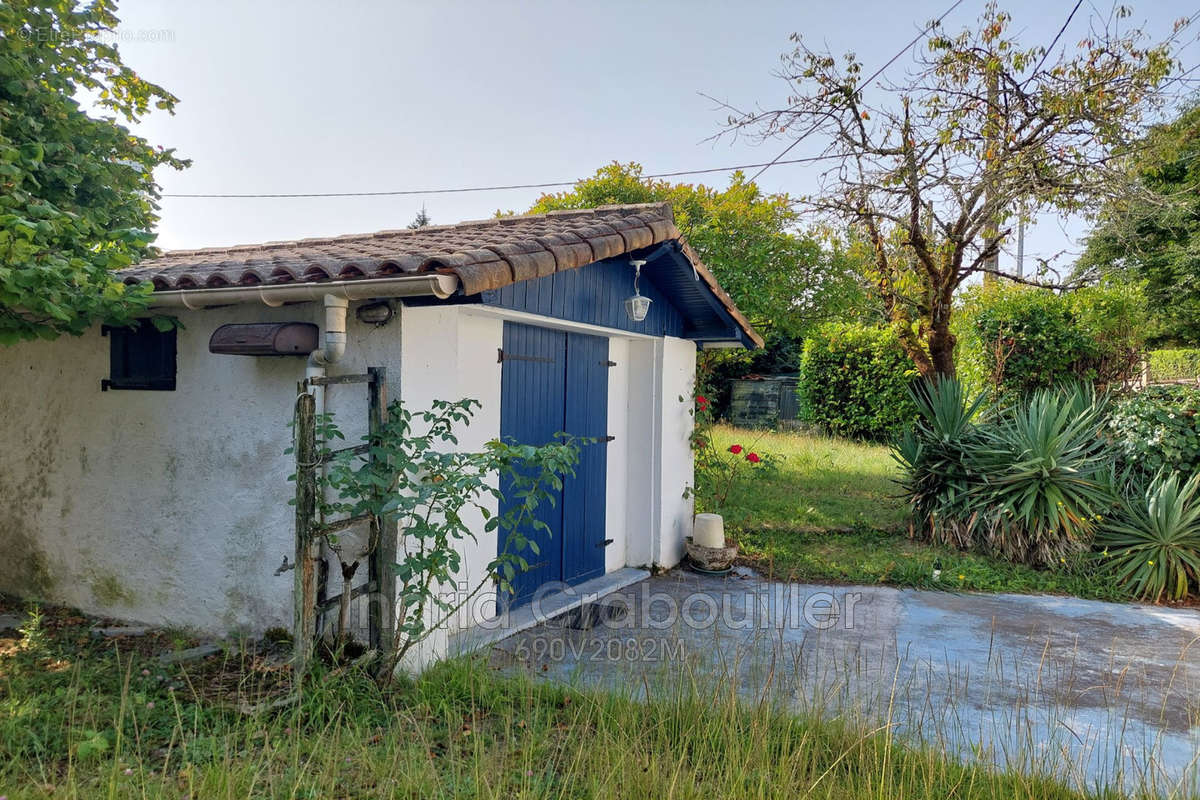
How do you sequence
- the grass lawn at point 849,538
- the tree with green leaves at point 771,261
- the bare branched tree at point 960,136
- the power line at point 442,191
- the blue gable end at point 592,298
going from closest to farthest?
the blue gable end at point 592,298 < the grass lawn at point 849,538 < the bare branched tree at point 960,136 < the tree with green leaves at point 771,261 < the power line at point 442,191

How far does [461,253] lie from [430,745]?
2567mm

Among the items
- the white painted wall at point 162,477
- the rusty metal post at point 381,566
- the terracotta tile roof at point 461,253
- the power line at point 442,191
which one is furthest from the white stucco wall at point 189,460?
the power line at point 442,191

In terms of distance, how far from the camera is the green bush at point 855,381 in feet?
51.0

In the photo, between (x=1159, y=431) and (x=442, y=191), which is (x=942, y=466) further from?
(x=442, y=191)

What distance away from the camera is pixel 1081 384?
9773mm

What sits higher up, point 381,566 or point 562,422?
point 562,422

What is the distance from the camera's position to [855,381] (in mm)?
16297

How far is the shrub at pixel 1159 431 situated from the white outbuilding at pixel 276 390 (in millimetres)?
4884

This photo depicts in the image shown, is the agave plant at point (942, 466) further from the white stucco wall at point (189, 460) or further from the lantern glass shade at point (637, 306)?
the white stucco wall at point (189, 460)

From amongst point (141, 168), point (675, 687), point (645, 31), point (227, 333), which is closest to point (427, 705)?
point (675, 687)

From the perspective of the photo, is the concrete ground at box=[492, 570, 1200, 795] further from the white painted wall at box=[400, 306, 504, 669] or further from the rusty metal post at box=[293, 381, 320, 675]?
the rusty metal post at box=[293, 381, 320, 675]

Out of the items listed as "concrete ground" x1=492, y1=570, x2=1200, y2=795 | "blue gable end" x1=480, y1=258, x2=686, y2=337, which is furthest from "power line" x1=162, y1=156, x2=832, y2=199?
"concrete ground" x1=492, y1=570, x2=1200, y2=795

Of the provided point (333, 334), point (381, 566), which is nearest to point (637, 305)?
point (333, 334)

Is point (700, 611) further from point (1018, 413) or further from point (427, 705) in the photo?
point (1018, 413)
